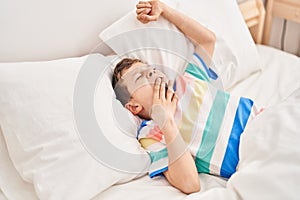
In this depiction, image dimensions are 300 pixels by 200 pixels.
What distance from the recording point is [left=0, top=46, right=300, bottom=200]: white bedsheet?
811mm

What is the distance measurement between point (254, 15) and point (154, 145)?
1.01m

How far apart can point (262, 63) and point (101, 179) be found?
0.97 metres

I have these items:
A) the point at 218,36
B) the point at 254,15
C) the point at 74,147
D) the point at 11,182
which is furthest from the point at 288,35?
the point at 11,182

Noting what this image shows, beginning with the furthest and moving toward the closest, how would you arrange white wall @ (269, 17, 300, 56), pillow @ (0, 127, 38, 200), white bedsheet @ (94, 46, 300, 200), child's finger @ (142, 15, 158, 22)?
white wall @ (269, 17, 300, 56)
child's finger @ (142, 15, 158, 22)
pillow @ (0, 127, 38, 200)
white bedsheet @ (94, 46, 300, 200)

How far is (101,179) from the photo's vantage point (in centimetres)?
90

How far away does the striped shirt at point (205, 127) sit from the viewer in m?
1.01

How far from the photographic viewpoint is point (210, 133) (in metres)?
1.05

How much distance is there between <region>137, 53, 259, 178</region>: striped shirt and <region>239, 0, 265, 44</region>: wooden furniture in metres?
0.65

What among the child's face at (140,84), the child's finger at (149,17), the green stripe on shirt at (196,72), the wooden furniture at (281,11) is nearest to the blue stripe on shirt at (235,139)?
the green stripe on shirt at (196,72)

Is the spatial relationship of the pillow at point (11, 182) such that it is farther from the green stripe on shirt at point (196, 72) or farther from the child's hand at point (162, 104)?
the green stripe on shirt at point (196, 72)

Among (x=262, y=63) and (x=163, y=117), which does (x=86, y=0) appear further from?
(x=262, y=63)

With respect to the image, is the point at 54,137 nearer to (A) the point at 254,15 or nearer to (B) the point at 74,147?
(B) the point at 74,147

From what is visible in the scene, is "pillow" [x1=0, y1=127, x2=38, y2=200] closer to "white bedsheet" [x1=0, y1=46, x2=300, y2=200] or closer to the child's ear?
"white bedsheet" [x1=0, y1=46, x2=300, y2=200]

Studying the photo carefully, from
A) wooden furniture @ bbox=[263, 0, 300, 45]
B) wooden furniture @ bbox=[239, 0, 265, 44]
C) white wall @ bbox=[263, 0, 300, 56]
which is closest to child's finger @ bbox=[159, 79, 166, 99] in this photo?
wooden furniture @ bbox=[239, 0, 265, 44]
